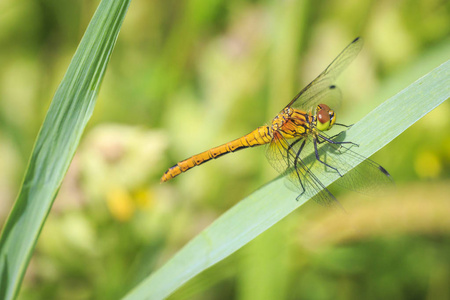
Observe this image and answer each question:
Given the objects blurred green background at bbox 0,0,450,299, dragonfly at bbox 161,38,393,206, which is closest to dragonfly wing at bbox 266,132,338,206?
dragonfly at bbox 161,38,393,206

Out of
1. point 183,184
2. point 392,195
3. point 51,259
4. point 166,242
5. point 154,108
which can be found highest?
point 154,108

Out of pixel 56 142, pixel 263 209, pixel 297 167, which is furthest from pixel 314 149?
pixel 56 142

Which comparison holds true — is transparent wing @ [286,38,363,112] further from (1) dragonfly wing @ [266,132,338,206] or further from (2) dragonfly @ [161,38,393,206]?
(1) dragonfly wing @ [266,132,338,206]

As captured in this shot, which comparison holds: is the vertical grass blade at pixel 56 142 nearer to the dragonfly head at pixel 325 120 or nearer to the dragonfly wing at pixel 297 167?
the dragonfly wing at pixel 297 167

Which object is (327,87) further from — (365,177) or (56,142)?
(56,142)

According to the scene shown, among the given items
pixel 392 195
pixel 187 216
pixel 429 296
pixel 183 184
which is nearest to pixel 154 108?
pixel 183 184

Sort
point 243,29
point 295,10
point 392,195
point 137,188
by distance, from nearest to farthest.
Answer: point 392,195
point 137,188
point 295,10
point 243,29

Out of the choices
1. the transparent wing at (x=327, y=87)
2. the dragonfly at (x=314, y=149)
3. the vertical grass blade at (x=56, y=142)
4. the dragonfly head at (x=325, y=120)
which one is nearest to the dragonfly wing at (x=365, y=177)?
the dragonfly at (x=314, y=149)

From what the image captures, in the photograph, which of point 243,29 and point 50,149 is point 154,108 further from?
point 50,149
